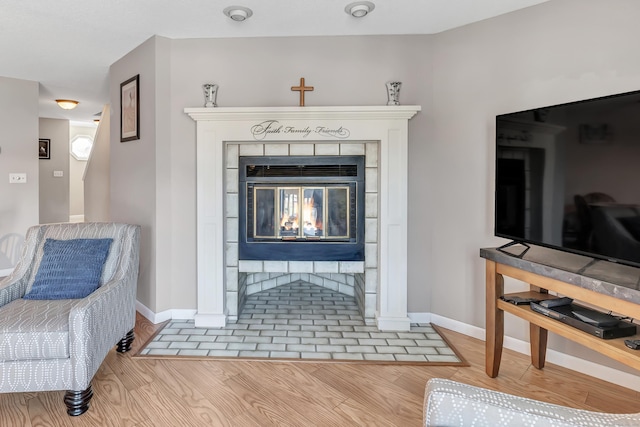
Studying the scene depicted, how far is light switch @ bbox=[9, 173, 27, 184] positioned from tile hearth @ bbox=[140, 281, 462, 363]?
304 centimetres

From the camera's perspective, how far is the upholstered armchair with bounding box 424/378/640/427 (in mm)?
684

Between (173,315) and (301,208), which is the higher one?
(301,208)

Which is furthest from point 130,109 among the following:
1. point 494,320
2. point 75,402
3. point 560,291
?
point 560,291

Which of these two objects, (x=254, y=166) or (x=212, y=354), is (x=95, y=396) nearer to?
(x=212, y=354)

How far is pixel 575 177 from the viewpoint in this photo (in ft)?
5.82

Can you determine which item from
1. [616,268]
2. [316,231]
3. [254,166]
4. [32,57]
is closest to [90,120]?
[32,57]

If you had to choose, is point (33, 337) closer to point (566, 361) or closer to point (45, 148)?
point (566, 361)

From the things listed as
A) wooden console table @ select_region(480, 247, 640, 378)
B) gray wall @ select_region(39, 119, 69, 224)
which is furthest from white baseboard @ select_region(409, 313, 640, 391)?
gray wall @ select_region(39, 119, 69, 224)

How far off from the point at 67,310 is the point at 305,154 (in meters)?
1.83

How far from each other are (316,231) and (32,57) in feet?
10.5

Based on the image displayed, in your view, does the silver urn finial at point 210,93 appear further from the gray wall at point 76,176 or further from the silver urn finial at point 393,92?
the gray wall at point 76,176

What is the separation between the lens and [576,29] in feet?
7.06

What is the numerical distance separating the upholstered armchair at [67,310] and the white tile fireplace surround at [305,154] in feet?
2.00

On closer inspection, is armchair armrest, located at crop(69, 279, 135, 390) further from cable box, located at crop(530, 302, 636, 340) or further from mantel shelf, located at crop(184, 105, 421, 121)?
cable box, located at crop(530, 302, 636, 340)
